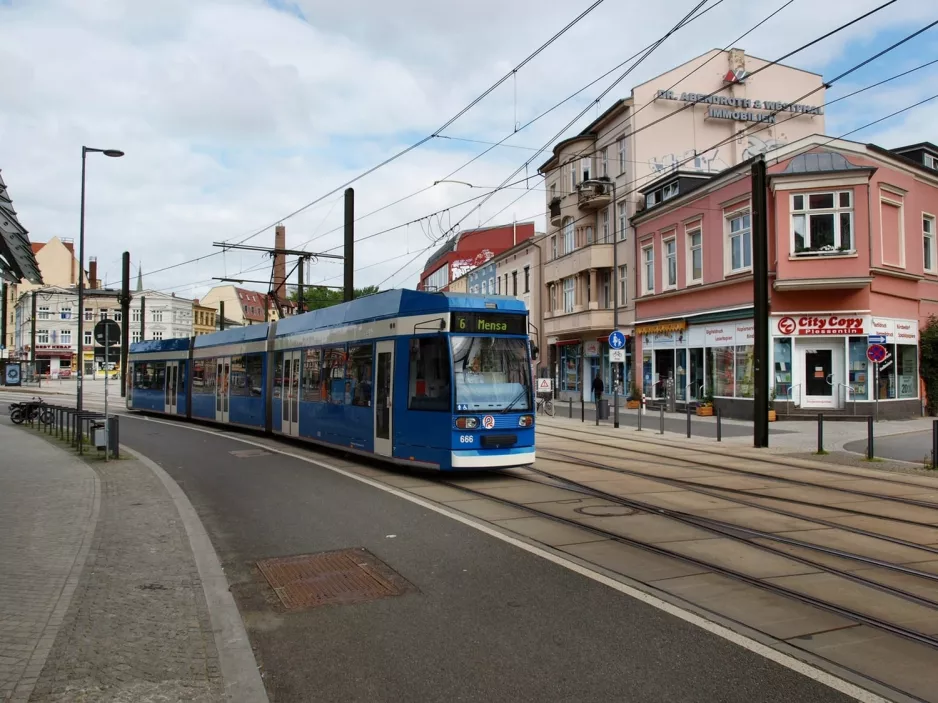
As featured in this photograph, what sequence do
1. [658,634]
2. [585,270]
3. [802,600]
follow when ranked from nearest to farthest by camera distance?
[658,634] → [802,600] → [585,270]

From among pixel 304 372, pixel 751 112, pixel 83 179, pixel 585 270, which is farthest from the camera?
pixel 585 270

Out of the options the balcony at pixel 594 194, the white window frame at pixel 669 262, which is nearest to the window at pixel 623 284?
the balcony at pixel 594 194

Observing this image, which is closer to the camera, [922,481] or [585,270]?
[922,481]

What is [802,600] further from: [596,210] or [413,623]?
[596,210]

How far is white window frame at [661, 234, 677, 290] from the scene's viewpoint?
98.4 ft

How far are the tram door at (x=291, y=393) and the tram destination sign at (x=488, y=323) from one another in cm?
644

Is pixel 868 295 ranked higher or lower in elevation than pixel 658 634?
higher

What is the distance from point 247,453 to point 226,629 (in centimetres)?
1152

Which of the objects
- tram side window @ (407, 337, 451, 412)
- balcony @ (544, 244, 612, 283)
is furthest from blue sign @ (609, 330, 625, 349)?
balcony @ (544, 244, 612, 283)

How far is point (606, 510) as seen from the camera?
364 inches

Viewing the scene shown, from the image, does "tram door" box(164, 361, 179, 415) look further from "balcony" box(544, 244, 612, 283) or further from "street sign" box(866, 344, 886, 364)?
"street sign" box(866, 344, 886, 364)

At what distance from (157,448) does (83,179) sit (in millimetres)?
10276

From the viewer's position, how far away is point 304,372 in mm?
16453

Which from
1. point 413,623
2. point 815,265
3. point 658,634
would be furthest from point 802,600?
point 815,265
